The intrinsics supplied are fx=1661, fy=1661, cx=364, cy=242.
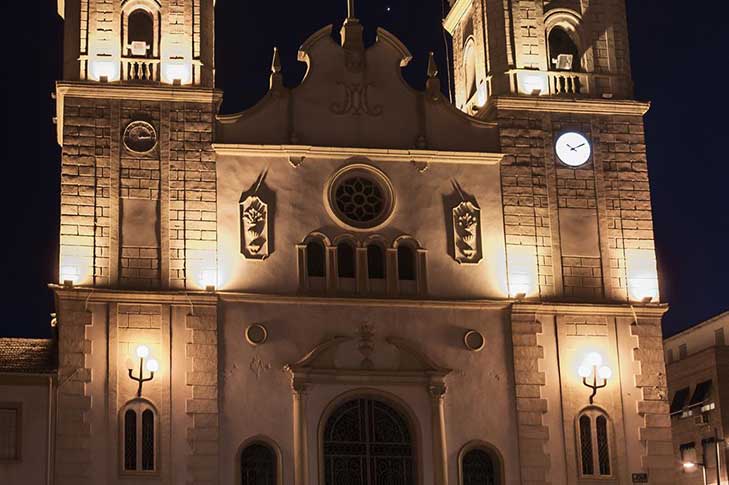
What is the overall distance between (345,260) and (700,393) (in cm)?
2832

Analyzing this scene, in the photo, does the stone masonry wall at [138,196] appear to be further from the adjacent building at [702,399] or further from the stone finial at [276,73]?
the adjacent building at [702,399]

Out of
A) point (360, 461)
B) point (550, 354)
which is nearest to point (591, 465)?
point (550, 354)

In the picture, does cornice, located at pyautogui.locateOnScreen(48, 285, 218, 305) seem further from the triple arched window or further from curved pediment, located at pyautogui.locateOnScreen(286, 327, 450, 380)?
curved pediment, located at pyautogui.locateOnScreen(286, 327, 450, 380)

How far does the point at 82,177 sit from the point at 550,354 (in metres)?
12.9

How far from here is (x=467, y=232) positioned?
43844mm

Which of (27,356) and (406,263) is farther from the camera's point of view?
(406,263)

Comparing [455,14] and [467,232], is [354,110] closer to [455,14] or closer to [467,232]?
[467,232]

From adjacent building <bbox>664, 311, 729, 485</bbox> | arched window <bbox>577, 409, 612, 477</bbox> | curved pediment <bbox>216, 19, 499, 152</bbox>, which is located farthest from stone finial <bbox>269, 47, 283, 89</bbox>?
adjacent building <bbox>664, 311, 729, 485</bbox>

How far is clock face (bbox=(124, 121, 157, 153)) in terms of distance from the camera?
1689 inches

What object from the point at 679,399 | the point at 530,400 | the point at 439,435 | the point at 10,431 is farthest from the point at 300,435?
the point at 679,399

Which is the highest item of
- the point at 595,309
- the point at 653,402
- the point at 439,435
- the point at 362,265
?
the point at 362,265

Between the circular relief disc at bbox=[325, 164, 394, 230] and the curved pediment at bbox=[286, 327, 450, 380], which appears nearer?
the curved pediment at bbox=[286, 327, 450, 380]

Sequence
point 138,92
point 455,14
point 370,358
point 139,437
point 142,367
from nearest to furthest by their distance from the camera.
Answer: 1. point 139,437
2. point 142,367
3. point 370,358
4. point 138,92
5. point 455,14

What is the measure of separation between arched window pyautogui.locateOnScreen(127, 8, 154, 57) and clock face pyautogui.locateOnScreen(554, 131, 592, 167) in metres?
11.3
